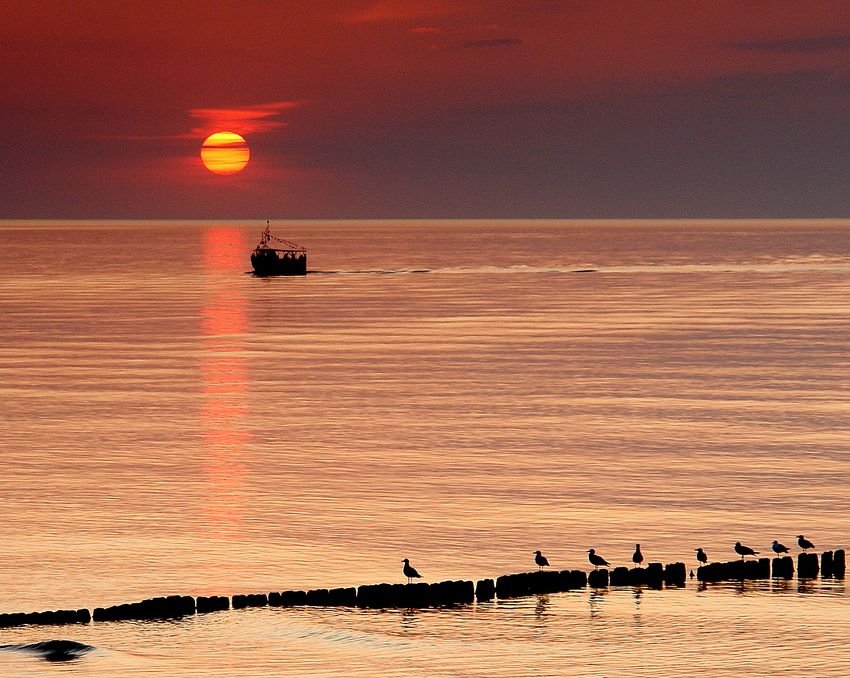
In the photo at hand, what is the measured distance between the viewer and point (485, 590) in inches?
1358

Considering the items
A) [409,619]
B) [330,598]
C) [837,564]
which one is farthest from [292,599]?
[837,564]

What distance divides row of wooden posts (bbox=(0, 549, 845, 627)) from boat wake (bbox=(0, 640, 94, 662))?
149cm

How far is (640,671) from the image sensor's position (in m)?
29.7

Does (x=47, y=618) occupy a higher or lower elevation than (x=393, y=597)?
lower

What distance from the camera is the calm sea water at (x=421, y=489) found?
31469mm

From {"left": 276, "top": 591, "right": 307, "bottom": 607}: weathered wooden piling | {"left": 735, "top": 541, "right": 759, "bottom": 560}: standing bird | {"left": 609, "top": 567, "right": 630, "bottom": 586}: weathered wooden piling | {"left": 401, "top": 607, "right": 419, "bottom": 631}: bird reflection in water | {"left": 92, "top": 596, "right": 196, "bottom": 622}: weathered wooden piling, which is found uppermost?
{"left": 735, "top": 541, "right": 759, "bottom": 560}: standing bird

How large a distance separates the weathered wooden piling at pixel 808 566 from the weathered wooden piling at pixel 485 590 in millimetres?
8262

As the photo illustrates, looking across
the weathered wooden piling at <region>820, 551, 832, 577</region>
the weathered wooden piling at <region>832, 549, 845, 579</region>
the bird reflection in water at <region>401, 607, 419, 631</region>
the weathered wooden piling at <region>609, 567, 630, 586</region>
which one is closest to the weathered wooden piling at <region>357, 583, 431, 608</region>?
the bird reflection in water at <region>401, 607, 419, 631</region>

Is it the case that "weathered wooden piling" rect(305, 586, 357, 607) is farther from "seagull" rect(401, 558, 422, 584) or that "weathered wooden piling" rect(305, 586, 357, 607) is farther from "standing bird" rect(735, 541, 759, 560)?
"standing bird" rect(735, 541, 759, 560)

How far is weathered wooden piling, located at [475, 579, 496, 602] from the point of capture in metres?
34.4

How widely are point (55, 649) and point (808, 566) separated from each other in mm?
18940

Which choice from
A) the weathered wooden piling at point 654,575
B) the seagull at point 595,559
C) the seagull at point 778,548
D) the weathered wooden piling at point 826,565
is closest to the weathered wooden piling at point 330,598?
the seagull at point 595,559

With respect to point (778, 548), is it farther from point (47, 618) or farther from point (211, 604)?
point (47, 618)

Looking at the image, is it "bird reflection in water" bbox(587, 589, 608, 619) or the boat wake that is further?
"bird reflection in water" bbox(587, 589, 608, 619)
